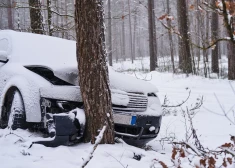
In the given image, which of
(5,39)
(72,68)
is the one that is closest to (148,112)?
(72,68)

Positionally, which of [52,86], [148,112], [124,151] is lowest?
[124,151]

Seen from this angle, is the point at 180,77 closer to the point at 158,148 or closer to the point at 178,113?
the point at 178,113

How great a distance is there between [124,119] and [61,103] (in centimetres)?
88

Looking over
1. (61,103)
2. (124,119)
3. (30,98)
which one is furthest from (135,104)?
(30,98)

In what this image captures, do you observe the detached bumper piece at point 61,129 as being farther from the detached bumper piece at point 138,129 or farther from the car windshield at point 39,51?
the car windshield at point 39,51

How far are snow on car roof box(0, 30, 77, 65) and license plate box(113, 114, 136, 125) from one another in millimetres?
1265

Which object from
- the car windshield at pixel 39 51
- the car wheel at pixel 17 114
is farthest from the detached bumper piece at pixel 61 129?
the car windshield at pixel 39 51

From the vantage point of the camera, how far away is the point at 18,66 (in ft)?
13.9

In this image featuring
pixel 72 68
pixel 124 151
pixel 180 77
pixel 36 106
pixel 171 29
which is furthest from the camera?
pixel 180 77

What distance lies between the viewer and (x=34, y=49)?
4.70 m

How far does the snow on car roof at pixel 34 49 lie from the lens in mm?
4488

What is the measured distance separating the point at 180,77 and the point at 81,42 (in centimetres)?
983

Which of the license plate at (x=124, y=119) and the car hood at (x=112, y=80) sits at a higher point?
the car hood at (x=112, y=80)

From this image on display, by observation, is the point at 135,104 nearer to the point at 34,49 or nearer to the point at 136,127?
the point at 136,127
